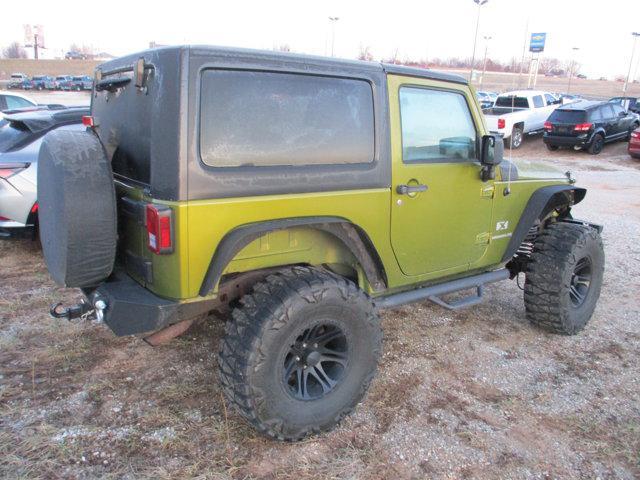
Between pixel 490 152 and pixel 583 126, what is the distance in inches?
632

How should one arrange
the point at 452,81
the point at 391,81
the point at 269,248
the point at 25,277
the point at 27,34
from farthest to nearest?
the point at 27,34 → the point at 25,277 → the point at 452,81 → the point at 391,81 → the point at 269,248

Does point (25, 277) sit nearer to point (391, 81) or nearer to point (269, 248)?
point (269, 248)

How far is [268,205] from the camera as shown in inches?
Answer: 103

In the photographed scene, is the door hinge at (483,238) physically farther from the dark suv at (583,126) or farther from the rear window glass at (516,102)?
the rear window glass at (516,102)

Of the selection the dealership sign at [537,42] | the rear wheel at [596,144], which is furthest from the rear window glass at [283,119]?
the dealership sign at [537,42]

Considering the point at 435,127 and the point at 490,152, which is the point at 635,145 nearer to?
the point at 490,152

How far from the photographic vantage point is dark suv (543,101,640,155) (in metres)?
17.3

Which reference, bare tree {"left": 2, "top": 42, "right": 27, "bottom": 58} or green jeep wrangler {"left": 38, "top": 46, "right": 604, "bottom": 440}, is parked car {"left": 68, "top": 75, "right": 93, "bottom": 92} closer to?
green jeep wrangler {"left": 38, "top": 46, "right": 604, "bottom": 440}

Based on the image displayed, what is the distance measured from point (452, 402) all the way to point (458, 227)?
1.19 meters

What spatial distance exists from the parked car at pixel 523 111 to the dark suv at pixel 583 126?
3.39 feet

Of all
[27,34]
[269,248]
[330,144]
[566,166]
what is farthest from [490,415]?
[27,34]

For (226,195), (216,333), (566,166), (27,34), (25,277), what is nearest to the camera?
(226,195)

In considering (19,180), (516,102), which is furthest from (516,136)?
(19,180)

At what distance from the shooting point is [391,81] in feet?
10.4
